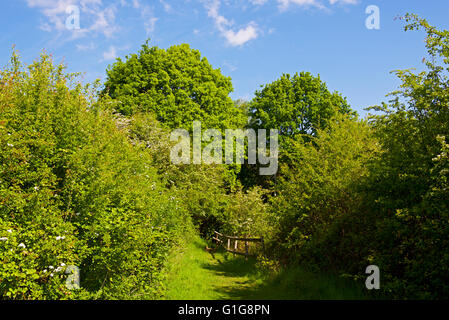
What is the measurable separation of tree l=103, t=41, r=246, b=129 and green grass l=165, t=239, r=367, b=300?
1556 centimetres

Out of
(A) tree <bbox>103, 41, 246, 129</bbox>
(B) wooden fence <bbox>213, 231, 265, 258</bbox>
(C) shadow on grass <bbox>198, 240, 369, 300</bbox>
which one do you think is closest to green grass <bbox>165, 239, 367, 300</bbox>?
(C) shadow on grass <bbox>198, 240, 369, 300</bbox>

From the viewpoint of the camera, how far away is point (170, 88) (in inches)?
1114

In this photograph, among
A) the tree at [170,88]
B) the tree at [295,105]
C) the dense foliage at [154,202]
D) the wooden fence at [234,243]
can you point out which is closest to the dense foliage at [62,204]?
the dense foliage at [154,202]

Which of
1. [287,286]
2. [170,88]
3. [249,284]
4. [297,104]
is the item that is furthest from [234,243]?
[297,104]

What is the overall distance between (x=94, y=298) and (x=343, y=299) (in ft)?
18.5

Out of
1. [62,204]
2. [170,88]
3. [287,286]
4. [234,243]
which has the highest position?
[170,88]

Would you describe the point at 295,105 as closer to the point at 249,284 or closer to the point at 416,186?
the point at 249,284

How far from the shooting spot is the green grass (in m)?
8.90

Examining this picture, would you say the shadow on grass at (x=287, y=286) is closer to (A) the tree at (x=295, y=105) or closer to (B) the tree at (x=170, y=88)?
(B) the tree at (x=170, y=88)

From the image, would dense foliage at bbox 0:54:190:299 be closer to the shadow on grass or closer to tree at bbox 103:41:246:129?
the shadow on grass

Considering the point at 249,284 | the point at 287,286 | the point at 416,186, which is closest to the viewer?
the point at 416,186

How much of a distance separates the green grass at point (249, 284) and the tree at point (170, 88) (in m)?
15.6

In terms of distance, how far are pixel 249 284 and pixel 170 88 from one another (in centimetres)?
2018
